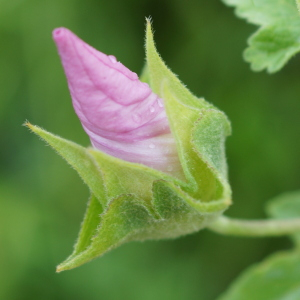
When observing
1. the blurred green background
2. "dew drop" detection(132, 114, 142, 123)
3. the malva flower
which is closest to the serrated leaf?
the malva flower

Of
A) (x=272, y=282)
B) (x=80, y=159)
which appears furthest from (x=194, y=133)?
(x=272, y=282)

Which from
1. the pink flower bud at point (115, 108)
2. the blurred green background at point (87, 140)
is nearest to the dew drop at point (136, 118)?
the pink flower bud at point (115, 108)

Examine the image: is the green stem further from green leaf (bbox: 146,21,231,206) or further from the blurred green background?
the blurred green background

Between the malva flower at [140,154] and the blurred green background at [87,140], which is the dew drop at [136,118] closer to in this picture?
the malva flower at [140,154]

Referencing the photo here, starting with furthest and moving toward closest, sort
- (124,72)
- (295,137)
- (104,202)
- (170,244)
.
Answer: (170,244)
(295,137)
(104,202)
(124,72)

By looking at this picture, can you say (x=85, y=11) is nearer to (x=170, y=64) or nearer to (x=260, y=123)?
(x=170, y=64)

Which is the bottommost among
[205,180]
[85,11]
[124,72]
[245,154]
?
[245,154]

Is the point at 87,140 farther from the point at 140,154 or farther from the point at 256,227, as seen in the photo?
the point at 140,154

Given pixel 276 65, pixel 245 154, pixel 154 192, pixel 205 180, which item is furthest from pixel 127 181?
pixel 245 154
